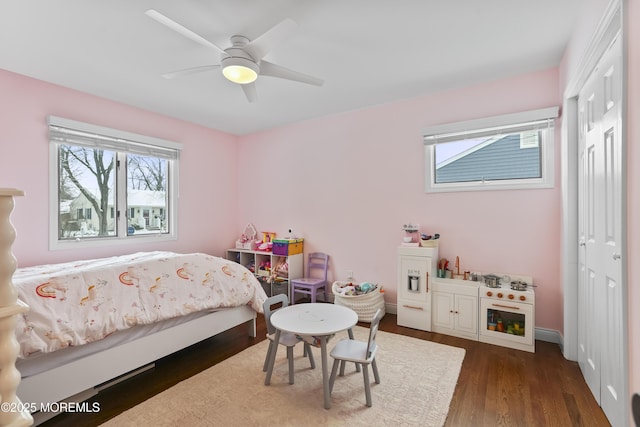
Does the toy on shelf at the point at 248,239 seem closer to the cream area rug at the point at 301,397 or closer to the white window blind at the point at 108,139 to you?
the white window blind at the point at 108,139

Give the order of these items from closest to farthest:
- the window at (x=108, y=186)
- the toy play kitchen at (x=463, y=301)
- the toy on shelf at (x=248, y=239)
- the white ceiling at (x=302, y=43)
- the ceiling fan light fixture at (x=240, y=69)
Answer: the white ceiling at (x=302, y=43) → the ceiling fan light fixture at (x=240, y=69) → the toy play kitchen at (x=463, y=301) → the window at (x=108, y=186) → the toy on shelf at (x=248, y=239)

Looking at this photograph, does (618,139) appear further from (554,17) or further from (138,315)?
(138,315)

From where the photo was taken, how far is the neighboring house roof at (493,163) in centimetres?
297

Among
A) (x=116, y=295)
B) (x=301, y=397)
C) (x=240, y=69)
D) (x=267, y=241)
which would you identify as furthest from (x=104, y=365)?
(x=267, y=241)

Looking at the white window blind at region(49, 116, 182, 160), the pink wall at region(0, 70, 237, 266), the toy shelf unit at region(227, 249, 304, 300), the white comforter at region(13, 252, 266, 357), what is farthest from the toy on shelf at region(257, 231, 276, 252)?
the white window blind at region(49, 116, 182, 160)

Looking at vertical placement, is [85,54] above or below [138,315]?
above

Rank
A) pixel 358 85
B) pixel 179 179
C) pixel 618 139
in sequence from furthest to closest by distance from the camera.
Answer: pixel 179 179
pixel 358 85
pixel 618 139

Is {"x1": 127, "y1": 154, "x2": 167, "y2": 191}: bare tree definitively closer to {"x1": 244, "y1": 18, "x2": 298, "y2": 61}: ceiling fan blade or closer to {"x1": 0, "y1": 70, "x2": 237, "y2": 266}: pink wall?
{"x1": 0, "y1": 70, "x2": 237, "y2": 266}: pink wall

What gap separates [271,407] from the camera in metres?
1.93

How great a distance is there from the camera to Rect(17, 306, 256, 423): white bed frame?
5.63 ft

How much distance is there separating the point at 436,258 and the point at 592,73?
197 cm

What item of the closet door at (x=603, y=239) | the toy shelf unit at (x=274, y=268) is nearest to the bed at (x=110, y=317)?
the toy shelf unit at (x=274, y=268)

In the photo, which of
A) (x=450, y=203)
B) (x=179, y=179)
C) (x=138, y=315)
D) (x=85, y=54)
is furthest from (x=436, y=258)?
(x=85, y=54)

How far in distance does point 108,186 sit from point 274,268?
88.4 inches
